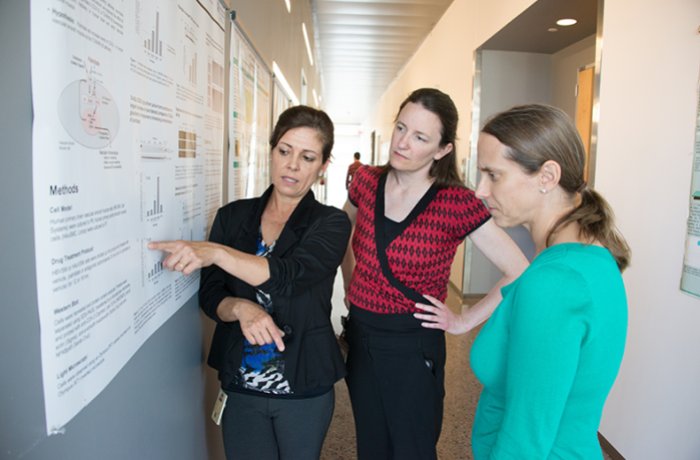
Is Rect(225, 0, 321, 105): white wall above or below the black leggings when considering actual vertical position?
above


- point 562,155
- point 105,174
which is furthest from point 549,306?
point 105,174

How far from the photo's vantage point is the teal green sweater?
0.89 m

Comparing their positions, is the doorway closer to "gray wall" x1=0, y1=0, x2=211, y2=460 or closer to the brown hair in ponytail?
the brown hair in ponytail

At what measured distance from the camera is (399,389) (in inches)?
65.1

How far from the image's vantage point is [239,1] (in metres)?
2.20

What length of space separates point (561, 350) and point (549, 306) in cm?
8

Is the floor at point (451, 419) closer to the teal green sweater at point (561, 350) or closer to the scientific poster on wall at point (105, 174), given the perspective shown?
the scientific poster on wall at point (105, 174)

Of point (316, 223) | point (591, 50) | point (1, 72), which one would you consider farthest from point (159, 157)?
point (591, 50)

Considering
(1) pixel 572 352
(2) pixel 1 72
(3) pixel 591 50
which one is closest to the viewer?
(2) pixel 1 72

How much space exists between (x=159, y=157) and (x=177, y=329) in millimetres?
534

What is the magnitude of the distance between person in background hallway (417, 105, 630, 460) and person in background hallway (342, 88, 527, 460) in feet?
1.56

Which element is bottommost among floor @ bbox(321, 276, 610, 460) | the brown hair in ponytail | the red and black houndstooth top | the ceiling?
floor @ bbox(321, 276, 610, 460)

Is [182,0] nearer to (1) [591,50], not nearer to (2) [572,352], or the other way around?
(2) [572,352]

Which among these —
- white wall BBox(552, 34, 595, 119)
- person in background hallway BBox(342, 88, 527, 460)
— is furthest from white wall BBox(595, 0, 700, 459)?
white wall BBox(552, 34, 595, 119)
